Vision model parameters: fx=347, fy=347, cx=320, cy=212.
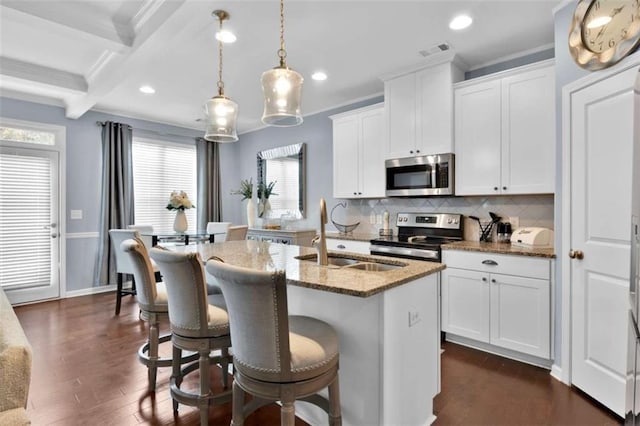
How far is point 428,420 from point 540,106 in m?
2.59

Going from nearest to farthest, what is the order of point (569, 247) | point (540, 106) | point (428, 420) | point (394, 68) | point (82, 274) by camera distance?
point (428, 420) < point (569, 247) < point (540, 106) < point (394, 68) < point (82, 274)

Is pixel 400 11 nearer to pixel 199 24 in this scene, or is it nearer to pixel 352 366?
pixel 199 24

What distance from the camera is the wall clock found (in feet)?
6.43

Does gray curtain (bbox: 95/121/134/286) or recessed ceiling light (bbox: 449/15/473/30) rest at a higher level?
recessed ceiling light (bbox: 449/15/473/30)

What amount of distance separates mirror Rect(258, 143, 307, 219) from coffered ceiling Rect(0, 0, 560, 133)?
1.28 meters

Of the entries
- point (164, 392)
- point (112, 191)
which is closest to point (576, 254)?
point (164, 392)

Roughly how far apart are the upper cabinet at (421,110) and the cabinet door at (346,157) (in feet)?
1.82

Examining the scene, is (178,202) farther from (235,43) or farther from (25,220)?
(235,43)

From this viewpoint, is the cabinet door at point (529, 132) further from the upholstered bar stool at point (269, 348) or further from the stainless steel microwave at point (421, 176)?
the upholstered bar stool at point (269, 348)

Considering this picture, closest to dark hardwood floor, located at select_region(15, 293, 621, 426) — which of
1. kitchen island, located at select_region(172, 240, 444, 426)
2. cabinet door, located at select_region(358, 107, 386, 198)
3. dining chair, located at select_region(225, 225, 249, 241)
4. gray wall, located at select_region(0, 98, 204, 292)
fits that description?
kitchen island, located at select_region(172, 240, 444, 426)

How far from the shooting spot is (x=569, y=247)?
2.43m

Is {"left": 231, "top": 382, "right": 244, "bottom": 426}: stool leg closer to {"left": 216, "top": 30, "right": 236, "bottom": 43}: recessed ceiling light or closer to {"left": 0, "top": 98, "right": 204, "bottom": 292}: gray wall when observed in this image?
{"left": 216, "top": 30, "right": 236, "bottom": 43}: recessed ceiling light

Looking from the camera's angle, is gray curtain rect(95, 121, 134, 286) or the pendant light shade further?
gray curtain rect(95, 121, 134, 286)

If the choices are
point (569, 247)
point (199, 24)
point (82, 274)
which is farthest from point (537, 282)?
point (82, 274)
